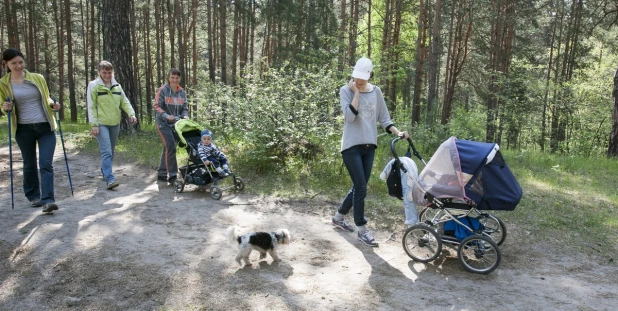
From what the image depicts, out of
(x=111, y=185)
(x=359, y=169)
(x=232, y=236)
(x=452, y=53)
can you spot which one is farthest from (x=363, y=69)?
(x=452, y=53)

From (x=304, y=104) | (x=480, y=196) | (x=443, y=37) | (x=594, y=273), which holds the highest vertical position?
Answer: (x=443, y=37)

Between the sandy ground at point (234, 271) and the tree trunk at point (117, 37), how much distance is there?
6.38 meters

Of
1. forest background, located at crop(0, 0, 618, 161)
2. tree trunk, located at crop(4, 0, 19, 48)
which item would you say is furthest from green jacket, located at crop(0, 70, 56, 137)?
tree trunk, located at crop(4, 0, 19, 48)

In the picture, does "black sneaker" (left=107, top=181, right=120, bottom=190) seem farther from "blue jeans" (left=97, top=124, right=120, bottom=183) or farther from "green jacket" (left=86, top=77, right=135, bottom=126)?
"green jacket" (left=86, top=77, right=135, bottom=126)

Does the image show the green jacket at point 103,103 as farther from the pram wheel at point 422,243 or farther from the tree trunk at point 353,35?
the tree trunk at point 353,35

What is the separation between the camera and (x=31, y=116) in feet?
16.6

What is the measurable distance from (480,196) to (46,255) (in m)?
4.39

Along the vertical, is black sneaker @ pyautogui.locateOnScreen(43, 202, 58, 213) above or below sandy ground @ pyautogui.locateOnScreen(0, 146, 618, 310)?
above

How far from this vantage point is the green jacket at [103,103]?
628 centimetres

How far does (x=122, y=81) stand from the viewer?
1113 centimetres

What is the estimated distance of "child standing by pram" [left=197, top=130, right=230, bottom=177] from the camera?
21.1 ft

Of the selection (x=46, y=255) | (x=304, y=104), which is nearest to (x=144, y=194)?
(x=46, y=255)

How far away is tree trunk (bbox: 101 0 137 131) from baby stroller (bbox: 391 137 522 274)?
972cm

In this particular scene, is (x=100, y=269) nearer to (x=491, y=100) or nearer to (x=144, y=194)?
(x=144, y=194)
